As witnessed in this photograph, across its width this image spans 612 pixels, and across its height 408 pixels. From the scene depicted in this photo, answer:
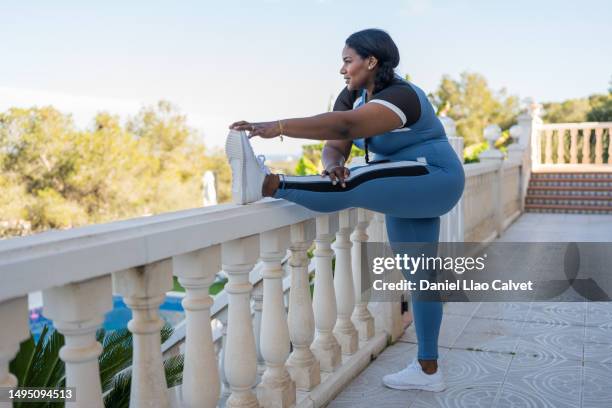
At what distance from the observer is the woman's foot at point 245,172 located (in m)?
1.91

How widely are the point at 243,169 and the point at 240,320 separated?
51cm

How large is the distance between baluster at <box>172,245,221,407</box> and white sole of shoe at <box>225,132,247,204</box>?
0.84 feet

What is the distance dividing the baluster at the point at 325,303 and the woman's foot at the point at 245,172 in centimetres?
60

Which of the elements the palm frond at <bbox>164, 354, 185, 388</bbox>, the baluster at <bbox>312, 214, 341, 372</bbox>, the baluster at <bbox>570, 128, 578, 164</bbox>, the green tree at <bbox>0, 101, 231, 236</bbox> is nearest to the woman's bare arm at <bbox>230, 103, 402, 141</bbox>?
the baluster at <bbox>312, 214, 341, 372</bbox>

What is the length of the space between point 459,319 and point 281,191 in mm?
2161

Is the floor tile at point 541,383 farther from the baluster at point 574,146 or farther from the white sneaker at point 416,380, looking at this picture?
the baluster at point 574,146

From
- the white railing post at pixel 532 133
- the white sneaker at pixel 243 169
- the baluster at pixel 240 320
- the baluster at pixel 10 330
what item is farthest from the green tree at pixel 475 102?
the baluster at pixel 10 330

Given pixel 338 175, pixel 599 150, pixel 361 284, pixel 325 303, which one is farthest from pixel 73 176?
pixel 338 175

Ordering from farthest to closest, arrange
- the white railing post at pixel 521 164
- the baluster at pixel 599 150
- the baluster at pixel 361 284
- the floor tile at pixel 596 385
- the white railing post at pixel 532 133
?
the baluster at pixel 599 150
the white railing post at pixel 532 133
the white railing post at pixel 521 164
the baluster at pixel 361 284
the floor tile at pixel 596 385

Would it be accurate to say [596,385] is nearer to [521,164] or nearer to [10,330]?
[10,330]

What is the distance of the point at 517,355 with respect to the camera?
308 cm

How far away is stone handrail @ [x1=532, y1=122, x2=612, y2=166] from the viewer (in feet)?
46.6

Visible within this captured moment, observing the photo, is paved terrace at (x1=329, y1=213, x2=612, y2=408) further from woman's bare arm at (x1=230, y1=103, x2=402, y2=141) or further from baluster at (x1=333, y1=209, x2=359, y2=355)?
woman's bare arm at (x1=230, y1=103, x2=402, y2=141)

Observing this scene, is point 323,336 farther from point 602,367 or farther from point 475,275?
point 475,275
